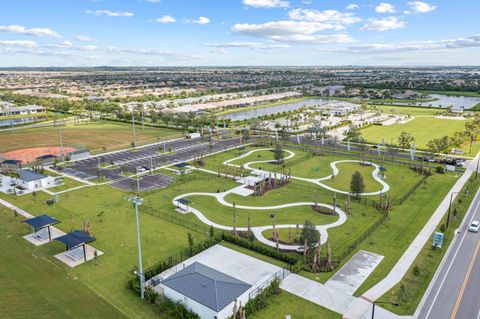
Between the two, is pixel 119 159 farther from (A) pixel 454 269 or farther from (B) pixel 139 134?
(A) pixel 454 269

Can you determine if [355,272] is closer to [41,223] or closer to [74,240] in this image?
[74,240]

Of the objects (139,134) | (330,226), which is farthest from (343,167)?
(139,134)

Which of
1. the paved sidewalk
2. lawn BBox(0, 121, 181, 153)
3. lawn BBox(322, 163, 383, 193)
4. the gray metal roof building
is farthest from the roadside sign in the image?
lawn BBox(0, 121, 181, 153)

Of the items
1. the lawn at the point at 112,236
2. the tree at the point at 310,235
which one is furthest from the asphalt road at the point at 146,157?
the tree at the point at 310,235

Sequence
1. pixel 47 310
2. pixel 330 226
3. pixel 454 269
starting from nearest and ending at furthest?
1. pixel 47 310
2. pixel 454 269
3. pixel 330 226

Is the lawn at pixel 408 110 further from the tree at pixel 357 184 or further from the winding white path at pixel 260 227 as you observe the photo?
the winding white path at pixel 260 227

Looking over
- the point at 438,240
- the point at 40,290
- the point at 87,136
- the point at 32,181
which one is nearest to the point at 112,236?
the point at 40,290
